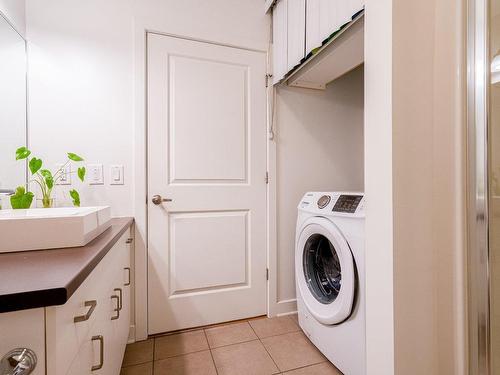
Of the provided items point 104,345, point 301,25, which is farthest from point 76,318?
point 301,25

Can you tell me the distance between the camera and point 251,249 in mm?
1855

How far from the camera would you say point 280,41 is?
174 cm

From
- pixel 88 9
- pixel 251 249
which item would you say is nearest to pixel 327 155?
pixel 251 249

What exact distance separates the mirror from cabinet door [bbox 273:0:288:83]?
1515 millimetres

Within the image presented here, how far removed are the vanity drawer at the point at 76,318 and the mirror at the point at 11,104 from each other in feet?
2.80

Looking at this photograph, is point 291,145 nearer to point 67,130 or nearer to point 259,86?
point 259,86

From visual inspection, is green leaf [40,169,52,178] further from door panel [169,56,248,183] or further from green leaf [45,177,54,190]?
door panel [169,56,248,183]

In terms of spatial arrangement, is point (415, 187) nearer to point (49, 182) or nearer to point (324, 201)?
point (324, 201)

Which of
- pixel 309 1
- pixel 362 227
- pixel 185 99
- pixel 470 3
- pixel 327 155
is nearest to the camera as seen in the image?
pixel 470 3

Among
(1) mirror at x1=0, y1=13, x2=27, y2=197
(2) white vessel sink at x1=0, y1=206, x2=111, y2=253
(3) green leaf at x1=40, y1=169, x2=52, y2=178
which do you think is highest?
(1) mirror at x1=0, y1=13, x2=27, y2=197

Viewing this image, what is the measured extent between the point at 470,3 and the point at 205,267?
1852mm

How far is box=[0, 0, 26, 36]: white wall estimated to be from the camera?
126 centimetres

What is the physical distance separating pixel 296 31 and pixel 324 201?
104 cm

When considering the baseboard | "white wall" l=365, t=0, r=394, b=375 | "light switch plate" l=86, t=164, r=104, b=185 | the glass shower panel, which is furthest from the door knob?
the glass shower panel
